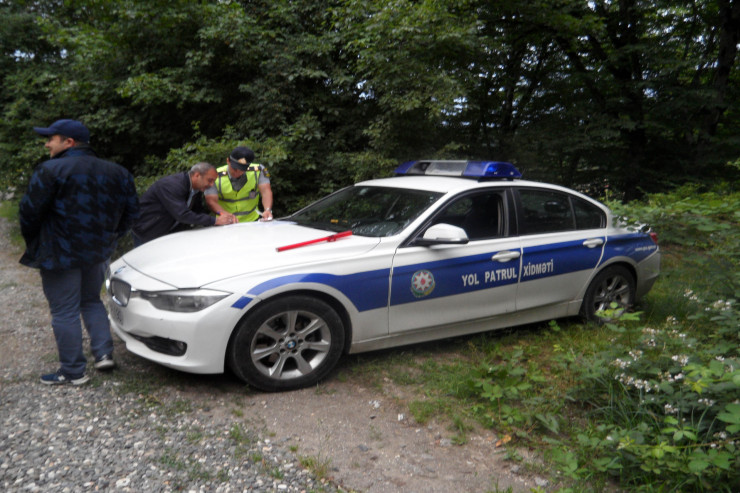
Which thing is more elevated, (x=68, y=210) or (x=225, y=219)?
(x=68, y=210)

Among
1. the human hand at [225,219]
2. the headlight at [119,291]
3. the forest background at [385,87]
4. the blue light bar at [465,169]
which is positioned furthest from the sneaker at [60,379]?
the forest background at [385,87]

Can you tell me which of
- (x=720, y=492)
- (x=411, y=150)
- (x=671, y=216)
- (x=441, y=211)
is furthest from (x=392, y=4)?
(x=720, y=492)

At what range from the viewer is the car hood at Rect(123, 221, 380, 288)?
12.5ft

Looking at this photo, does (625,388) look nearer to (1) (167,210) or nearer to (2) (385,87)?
(1) (167,210)

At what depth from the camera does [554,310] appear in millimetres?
5199

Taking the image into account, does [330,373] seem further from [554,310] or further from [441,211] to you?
[554,310]

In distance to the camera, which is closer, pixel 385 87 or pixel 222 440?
pixel 222 440

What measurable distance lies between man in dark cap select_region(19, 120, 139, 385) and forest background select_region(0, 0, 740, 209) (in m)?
4.27

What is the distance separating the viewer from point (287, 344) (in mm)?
3900

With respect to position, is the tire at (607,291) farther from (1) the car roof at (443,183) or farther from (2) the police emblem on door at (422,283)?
(2) the police emblem on door at (422,283)

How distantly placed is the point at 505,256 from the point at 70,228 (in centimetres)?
320

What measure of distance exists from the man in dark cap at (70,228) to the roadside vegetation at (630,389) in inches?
76.7

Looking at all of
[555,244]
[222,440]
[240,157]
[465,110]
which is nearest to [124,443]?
[222,440]

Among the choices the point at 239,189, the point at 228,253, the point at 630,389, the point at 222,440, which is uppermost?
the point at 239,189
